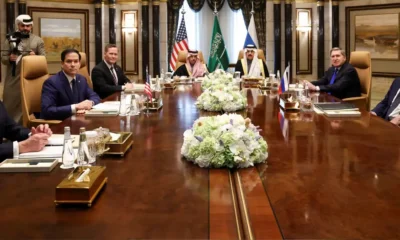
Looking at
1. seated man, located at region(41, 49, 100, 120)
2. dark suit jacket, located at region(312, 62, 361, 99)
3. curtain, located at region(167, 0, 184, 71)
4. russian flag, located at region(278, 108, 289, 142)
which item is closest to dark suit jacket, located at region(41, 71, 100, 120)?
seated man, located at region(41, 49, 100, 120)

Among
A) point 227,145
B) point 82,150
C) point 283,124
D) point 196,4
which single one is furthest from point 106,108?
point 196,4

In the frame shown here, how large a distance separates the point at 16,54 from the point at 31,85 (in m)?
1.79

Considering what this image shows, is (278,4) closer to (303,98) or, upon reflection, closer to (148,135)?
(303,98)

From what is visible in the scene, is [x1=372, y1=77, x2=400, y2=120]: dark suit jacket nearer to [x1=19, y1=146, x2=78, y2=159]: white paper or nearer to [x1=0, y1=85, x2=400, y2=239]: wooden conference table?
[x1=0, y1=85, x2=400, y2=239]: wooden conference table

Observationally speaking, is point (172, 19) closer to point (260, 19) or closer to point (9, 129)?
point (260, 19)

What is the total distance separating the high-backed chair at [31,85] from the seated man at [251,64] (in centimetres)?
407

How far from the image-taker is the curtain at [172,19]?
34.9ft

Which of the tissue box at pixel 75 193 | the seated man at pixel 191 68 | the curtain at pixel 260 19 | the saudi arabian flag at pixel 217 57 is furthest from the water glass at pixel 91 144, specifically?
the curtain at pixel 260 19

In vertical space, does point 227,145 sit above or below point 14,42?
below

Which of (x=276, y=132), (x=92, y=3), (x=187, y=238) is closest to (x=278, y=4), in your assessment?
(x=92, y=3)

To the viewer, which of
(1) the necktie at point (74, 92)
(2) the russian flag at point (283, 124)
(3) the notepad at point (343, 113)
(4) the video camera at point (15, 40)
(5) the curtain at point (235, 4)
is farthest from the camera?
(5) the curtain at point (235, 4)

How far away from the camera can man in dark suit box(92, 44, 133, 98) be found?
5445 millimetres

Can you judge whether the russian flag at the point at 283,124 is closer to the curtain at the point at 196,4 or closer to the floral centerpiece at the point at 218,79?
the floral centerpiece at the point at 218,79

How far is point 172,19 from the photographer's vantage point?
10.7m
